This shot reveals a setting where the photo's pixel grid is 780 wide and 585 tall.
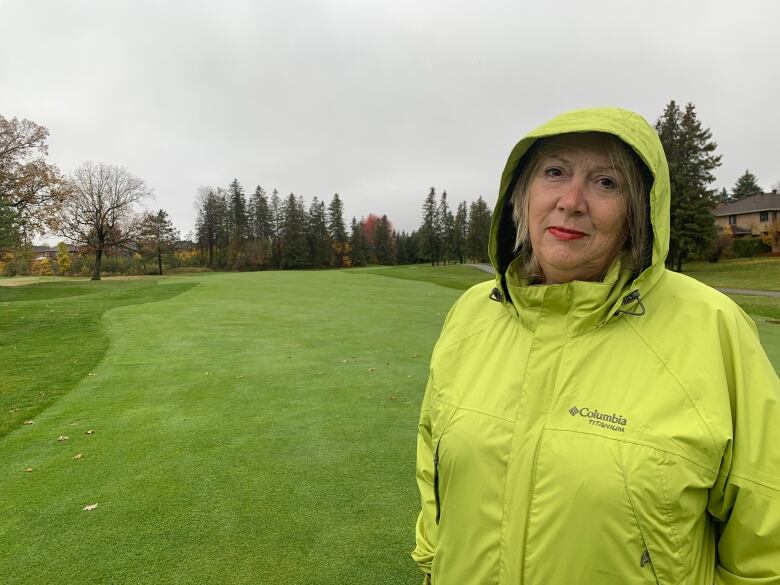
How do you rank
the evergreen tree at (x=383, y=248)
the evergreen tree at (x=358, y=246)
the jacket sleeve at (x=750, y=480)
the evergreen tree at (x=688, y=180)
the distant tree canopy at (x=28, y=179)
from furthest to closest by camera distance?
the evergreen tree at (x=383, y=248) < the evergreen tree at (x=358, y=246) < the evergreen tree at (x=688, y=180) < the distant tree canopy at (x=28, y=179) < the jacket sleeve at (x=750, y=480)

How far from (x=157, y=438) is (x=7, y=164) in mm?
34097

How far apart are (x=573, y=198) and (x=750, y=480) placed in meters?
1.00

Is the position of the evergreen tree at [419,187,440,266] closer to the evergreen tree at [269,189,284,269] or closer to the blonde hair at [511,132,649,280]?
the evergreen tree at [269,189,284,269]

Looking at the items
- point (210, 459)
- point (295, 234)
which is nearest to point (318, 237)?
point (295, 234)

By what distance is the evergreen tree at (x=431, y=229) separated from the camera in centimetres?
7694

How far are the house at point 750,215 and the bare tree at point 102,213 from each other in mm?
61818

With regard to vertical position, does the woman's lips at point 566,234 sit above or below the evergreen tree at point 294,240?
below

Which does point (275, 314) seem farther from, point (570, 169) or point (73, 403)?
point (570, 169)

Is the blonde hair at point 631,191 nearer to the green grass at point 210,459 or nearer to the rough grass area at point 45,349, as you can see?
the green grass at point 210,459

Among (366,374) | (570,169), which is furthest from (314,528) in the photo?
(366,374)

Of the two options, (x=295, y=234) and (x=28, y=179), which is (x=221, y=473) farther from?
(x=295, y=234)

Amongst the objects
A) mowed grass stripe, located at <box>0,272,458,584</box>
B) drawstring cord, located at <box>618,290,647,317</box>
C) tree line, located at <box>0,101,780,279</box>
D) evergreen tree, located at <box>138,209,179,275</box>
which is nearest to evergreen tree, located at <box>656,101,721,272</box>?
tree line, located at <box>0,101,780,279</box>

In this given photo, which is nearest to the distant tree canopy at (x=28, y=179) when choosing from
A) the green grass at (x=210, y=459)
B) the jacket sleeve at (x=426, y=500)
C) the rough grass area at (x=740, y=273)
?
the green grass at (x=210, y=459)

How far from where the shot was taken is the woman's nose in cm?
166
